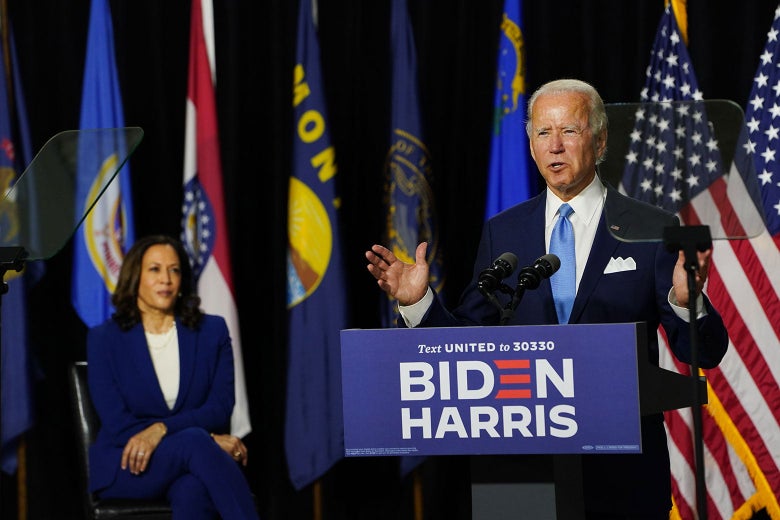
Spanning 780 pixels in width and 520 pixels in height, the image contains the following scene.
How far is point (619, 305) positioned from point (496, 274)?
14.0 inches

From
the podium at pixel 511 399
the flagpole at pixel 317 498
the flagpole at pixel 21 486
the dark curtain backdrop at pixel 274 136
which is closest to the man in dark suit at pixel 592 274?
the podium at pixel 511 399

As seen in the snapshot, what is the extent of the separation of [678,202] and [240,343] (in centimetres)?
322

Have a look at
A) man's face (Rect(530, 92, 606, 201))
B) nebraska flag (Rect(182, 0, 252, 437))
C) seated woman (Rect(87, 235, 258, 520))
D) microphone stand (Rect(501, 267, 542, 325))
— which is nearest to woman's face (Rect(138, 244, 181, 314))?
seated woman (Rect(87, 235, 258, 520))

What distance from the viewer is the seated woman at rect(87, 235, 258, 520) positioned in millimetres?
3877

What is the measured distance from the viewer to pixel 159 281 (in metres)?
4.25

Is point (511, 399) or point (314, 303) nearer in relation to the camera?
point (511, 399)

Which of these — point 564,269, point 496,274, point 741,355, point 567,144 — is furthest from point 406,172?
point 496,274

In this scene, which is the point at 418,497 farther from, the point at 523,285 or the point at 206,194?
the point at 523,285

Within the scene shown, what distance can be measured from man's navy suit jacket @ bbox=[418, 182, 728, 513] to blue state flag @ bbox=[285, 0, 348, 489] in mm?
2537

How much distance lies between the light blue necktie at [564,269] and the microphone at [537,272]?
0.55ft

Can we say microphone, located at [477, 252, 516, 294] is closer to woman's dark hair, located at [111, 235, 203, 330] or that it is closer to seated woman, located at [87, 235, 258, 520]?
seated woman, located at [87, 235, 258, 520]

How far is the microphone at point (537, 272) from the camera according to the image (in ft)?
6.44

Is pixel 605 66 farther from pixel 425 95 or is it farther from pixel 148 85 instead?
pixel 148 85

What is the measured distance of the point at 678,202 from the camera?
2.05m
